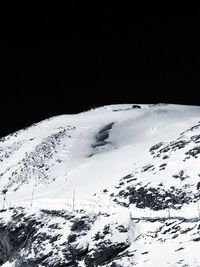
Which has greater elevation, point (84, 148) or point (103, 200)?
point (84, 148)

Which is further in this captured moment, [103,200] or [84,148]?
[84,148]

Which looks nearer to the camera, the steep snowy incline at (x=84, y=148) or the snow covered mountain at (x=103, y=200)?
the snow covered mountain at (x=103, y=200)

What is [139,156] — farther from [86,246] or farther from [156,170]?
[86,246]

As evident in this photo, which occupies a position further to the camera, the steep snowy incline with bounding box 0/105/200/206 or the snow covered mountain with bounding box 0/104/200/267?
the steep snowy incline with bounding box 0/105/200/206
